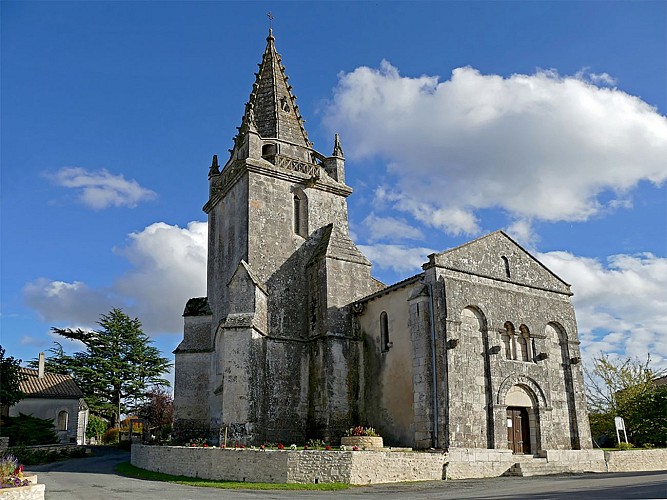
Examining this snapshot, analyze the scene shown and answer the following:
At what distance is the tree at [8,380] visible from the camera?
108ft

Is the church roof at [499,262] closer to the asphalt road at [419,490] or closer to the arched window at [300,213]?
the arched window at [300,213]

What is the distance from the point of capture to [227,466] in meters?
20.2

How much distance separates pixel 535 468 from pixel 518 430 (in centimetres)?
245

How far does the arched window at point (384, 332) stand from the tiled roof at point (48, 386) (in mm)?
27060

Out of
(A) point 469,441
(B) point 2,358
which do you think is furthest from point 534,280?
(B) point 2,358

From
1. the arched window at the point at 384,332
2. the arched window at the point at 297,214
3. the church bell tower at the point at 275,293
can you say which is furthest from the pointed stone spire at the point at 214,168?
the arched window at the point at 384,332

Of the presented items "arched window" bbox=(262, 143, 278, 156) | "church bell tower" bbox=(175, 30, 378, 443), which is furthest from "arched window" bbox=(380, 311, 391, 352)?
"arched window" bbox=(262, 143, 278, 156)

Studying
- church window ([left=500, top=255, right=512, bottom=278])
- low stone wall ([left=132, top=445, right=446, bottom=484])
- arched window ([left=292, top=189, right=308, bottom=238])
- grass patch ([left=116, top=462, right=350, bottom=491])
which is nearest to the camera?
grass patch ([left=116, top=462, right=350, bottom=491])

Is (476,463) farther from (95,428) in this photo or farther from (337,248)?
(95,428)

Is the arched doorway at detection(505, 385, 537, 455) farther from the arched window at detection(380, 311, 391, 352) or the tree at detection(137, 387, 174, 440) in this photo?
the tree at detection(137, 387, 174, 440)

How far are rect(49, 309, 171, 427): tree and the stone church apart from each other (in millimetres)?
24895

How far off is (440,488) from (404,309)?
336 inches

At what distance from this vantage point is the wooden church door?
24062mm

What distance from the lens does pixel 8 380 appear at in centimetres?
3334
